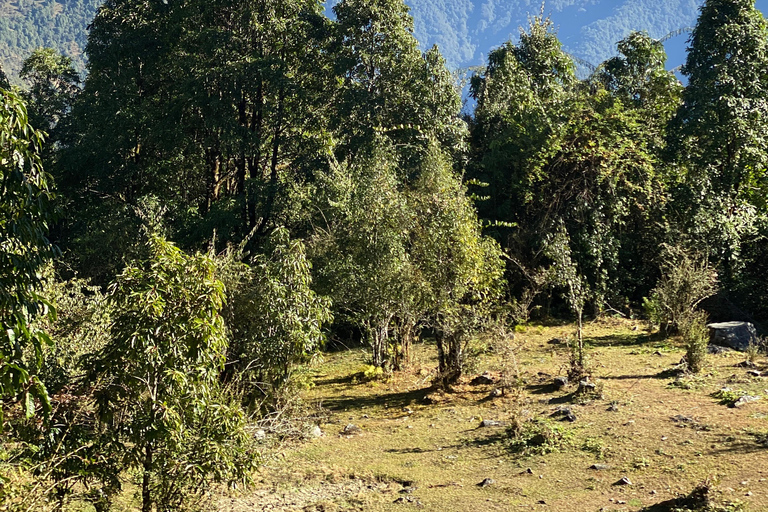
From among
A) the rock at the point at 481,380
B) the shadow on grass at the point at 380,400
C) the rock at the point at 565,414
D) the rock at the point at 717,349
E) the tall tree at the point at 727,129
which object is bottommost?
the shadow on grass at the point at 380,400

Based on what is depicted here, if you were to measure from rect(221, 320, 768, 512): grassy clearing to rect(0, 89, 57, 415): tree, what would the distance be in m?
4.14

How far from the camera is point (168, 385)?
5195 mm

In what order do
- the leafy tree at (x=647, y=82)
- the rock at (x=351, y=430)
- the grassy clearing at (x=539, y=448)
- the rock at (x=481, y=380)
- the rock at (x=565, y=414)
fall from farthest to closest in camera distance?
the leafy tree at (x=647, y=82)
the rock at (x=481, y=380)
the rock at (x=351, y=430)
the rock at (x=565, y=414)
the grassy clearing at (x=539, y=448)

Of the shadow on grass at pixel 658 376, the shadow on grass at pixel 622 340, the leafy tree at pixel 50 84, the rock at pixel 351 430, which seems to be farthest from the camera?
the leafy tree at pixel 50 84

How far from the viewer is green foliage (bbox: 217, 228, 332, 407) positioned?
892 centimetres

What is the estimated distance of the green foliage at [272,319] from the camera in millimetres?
8922

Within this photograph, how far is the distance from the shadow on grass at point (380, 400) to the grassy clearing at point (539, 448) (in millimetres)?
Answer: 42

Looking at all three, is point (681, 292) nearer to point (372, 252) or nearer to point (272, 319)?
point (372, 252)

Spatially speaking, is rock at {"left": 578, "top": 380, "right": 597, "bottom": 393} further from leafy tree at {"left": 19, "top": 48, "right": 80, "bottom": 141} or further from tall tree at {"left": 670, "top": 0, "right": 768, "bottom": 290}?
leafy tree at {"left": 19, "top": 48, "right": 80, "bottom": 141}

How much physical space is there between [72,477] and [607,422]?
294 inches

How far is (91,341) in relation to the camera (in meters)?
8.22

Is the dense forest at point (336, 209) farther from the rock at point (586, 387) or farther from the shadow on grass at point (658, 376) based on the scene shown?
the shadow on grass at point (658, 376)

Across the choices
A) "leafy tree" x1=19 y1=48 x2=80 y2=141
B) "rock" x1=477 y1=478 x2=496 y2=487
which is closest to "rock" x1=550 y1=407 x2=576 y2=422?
"rock" x1=477 y1=478 x2=496 y2=487

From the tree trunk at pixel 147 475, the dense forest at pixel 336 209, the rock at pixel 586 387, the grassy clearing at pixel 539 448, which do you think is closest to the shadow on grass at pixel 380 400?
the grassy clearing at pixel 539 448
